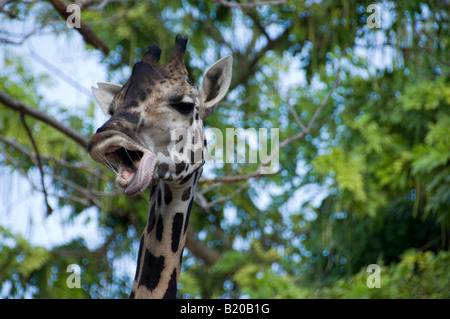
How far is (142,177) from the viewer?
3.31 m

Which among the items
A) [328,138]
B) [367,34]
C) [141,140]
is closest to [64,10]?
[141,140]

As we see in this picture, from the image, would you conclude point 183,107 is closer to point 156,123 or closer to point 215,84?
point 156,123

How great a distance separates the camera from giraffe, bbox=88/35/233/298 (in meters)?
3.49

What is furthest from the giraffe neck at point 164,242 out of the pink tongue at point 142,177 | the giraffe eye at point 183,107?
the pink tongue at point 142,177

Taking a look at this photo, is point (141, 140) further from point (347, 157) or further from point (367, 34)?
point (367, 34)

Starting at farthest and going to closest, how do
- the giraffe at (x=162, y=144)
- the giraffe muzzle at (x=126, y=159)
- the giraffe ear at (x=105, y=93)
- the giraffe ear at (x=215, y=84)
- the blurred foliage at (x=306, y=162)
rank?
the blurred foliage at (x=306, y=162) → the giraffe ear at (x=105, y=93) → the giraffe ear at (x=215, y=84) → the giraffe at (x=162, y=144) → the giraffe muzzle at (x=126, y=159)

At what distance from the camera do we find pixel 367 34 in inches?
395

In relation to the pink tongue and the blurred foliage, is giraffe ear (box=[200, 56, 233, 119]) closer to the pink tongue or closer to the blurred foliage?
the pink tongue

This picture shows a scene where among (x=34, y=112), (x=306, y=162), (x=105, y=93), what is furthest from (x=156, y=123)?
(x=306, y=162)

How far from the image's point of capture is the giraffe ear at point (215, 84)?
4.11 metres

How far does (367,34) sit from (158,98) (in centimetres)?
699

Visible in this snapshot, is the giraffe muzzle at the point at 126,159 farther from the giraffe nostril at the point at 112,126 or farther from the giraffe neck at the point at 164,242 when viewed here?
the giraffe neck at the point at 164,242

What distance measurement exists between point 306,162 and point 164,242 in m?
8.05

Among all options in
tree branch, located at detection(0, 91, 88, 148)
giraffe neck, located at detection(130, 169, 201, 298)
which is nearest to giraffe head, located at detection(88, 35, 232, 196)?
giraffe neck, located at detection(130, 169, 201, 298)
